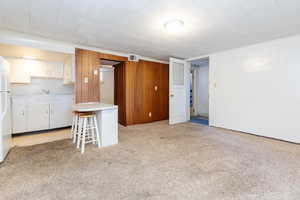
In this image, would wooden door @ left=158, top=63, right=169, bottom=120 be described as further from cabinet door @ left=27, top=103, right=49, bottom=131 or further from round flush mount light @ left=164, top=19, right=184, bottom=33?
cabinet door @ left=27, top=103, right=49, bottom=131

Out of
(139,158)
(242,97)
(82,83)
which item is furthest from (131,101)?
(242,97)

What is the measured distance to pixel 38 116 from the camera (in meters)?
3.55

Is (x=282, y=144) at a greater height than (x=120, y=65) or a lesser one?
lesser

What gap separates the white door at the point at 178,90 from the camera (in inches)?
176

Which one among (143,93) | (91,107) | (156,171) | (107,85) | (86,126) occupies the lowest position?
(156,171)

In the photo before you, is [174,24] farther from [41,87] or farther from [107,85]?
[107,85]

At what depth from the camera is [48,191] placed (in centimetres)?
145

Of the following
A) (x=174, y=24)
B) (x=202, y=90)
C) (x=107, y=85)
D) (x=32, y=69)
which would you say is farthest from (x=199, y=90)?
(x=32, y=69)

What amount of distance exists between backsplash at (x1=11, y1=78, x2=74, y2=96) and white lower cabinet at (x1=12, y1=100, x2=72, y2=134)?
523 millimetres

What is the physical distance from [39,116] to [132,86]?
254 cm

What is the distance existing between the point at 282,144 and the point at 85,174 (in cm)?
353

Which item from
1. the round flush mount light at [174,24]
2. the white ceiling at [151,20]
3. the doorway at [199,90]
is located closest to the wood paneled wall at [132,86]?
the white ceiling at [151,20]

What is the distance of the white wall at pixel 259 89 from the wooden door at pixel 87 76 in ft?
10.9

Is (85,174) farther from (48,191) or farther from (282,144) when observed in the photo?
(282,144)
